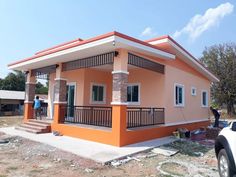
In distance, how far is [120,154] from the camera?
7367mm

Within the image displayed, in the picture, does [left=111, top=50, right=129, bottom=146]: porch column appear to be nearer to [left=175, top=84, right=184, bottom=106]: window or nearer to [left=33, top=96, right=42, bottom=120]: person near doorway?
[left=175, top=84, right=184, bottom=106]: window

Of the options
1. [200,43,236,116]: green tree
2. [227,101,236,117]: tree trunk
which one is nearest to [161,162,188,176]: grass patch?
[200,43,236,116]: green tree

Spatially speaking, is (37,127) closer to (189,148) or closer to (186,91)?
(189,148)

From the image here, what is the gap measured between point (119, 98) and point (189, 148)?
139 inches

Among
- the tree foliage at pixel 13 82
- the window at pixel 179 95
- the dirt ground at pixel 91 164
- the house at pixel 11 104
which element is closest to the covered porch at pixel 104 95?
the window at pixel 179 95

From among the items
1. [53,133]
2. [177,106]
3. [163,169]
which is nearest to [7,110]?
[53,133]

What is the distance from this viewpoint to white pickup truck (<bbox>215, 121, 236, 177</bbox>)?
14.4ft

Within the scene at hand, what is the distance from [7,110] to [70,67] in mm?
32433

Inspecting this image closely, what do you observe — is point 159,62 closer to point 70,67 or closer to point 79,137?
point 70,67

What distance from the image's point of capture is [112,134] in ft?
28.5

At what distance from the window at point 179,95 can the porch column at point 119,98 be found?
511 cm

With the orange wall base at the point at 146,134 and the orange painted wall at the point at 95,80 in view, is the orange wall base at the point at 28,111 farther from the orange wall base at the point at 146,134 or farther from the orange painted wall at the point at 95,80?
the orange wall base at the point at 146,134

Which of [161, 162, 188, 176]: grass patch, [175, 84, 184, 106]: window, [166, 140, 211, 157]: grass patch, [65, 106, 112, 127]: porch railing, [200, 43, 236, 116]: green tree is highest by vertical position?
[200, 43, 236, 116]: green tree

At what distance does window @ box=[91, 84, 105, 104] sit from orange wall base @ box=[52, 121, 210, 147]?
2.90 m
